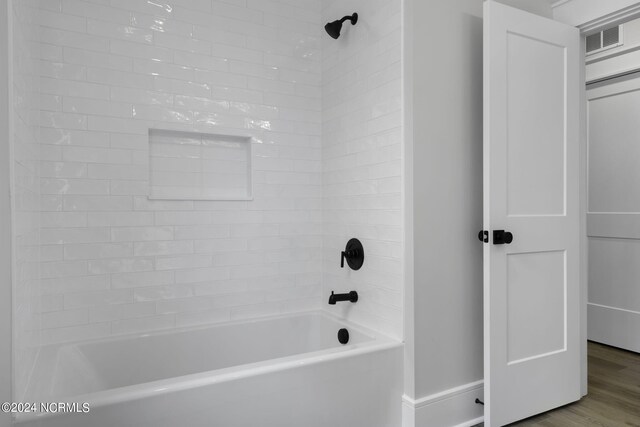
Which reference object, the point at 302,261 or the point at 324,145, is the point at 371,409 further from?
the point at 324,145

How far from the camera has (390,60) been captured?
6.89 ft

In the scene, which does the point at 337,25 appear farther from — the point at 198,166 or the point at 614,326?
the point at 614,326

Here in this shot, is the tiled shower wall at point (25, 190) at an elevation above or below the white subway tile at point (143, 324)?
above

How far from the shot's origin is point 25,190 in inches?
58.3

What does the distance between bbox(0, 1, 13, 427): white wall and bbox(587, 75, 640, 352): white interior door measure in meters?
3.93

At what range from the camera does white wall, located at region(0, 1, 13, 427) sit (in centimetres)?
114

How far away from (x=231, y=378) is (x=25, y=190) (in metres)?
1.04

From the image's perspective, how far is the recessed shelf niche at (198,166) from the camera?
228 cm

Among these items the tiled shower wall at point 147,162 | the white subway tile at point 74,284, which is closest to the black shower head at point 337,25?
the tiled shower wall at point 147,162

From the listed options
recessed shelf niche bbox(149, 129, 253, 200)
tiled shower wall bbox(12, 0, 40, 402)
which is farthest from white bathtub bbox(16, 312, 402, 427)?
recessed shelf niche bbox(149, 129, 253, 200)

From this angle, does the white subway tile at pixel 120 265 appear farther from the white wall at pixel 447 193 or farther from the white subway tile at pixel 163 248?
the white wall at pixel 447 193

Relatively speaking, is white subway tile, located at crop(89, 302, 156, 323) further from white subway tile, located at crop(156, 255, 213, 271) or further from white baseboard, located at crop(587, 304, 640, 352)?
white baseboard, located at crop(587, 304, 640, 352)

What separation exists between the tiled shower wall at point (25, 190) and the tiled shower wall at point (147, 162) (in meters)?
0.18

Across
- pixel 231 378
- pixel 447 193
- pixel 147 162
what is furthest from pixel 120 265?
pixel 447 193
